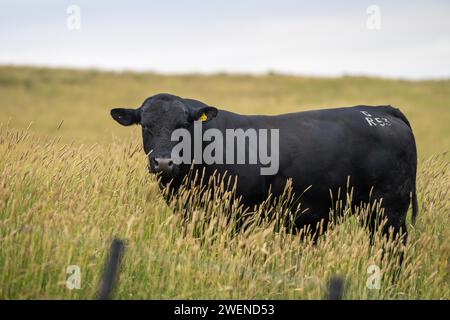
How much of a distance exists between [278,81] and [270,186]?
36.1 m

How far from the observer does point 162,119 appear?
274 inches

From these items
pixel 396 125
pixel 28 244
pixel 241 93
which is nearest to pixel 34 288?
pixel 28 244

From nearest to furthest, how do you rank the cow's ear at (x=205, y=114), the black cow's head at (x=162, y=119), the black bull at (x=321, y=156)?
the black cow's head at (x=162, y=119), the cow's ear at (x=205, y=114), the black bull at (x=321, y=156)

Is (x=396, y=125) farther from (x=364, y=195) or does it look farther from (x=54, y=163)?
(x=54, y=163)

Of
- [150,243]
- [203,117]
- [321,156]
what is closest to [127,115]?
[203,117]

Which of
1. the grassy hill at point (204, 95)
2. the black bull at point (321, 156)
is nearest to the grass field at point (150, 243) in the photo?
the black bull at point (321, 156)

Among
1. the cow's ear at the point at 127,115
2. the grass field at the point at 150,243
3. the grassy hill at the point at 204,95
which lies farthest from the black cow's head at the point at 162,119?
the grassy hill at the point at 204,95

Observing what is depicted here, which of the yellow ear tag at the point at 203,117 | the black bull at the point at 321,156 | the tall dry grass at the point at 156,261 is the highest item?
the yellow ear tag at the point at 203,117

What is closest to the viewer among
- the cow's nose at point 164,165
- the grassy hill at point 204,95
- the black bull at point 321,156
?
the cow's nose at point 164,165

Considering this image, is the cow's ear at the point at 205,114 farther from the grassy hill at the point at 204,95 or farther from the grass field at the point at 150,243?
the grassy hill at the point at 204,95

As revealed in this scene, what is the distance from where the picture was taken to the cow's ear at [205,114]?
710cm

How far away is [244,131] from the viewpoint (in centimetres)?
754

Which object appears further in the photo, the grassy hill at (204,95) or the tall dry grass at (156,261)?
the grassy hill at (204,95)

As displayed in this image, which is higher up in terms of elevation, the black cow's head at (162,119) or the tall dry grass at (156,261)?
the black cow's head at (162,119)
